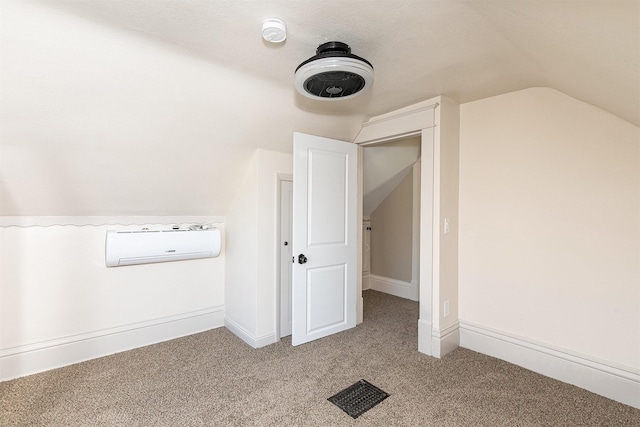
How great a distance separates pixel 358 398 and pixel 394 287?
277cm

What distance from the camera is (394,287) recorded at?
4.71 metres

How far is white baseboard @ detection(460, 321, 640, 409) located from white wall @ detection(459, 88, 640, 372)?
0.11 feet

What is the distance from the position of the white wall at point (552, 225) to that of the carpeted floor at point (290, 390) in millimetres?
399

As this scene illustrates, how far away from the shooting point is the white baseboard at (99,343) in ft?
7.81

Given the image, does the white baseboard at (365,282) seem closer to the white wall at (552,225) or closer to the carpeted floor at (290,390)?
the carpeted floor at (290,390)

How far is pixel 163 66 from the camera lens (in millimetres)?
1930

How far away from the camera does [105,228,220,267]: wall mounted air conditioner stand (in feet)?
8.82

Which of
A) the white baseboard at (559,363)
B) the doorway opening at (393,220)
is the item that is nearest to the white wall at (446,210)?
the white baseboard at (559,363)

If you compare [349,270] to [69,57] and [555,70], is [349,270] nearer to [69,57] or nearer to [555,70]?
[555,70]

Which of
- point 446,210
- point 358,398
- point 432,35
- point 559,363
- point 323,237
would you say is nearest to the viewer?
point 432,35

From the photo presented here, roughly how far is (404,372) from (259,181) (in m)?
2.02

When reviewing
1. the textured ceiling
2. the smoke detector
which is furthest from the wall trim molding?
the smoke detector

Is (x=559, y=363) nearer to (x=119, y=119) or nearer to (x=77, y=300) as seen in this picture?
(x=119, y=119)

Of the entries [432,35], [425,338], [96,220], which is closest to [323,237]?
[425,338]
